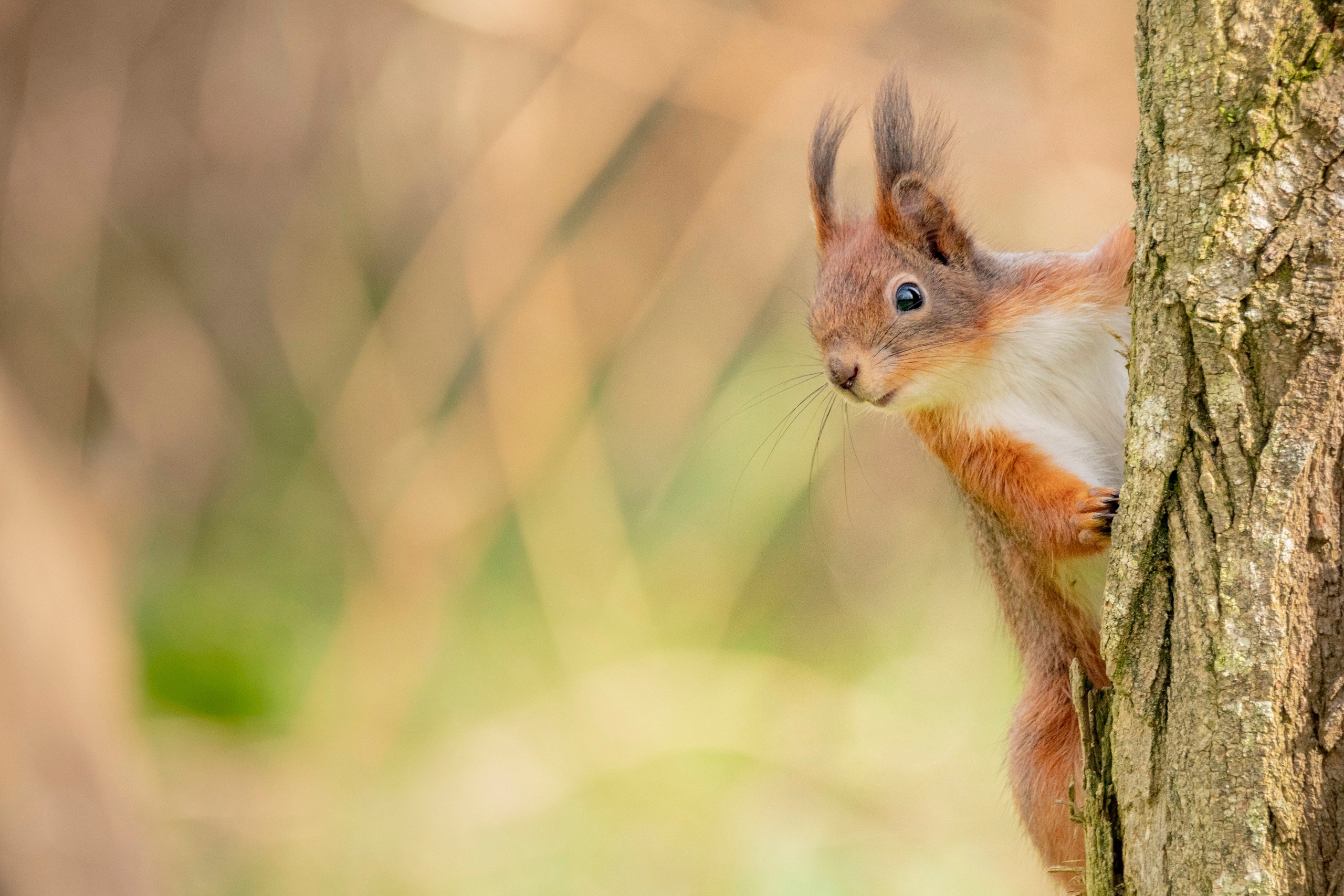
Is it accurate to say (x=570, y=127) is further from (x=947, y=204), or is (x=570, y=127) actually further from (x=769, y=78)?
(x=947, y=204)

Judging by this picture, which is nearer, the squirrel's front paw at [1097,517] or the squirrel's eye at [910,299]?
the squirrel's front paw at [1097,517]

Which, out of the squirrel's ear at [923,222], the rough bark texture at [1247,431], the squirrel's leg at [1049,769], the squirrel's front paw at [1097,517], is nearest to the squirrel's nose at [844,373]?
the squirrel's ear at [923,222]

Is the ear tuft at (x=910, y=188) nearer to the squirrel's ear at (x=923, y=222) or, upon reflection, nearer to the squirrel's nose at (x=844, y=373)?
the squirrel's ear at (x=923, y=222)

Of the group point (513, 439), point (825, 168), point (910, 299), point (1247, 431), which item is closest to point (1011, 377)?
point (910, 299)

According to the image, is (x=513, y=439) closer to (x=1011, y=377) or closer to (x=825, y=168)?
(x=825, y=168)

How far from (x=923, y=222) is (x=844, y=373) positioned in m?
0.36

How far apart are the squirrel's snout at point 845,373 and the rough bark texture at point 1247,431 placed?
80 cm

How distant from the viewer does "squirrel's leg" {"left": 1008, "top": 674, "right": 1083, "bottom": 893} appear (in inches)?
71.7

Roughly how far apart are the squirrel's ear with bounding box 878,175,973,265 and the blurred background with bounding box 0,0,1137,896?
6.71 ft

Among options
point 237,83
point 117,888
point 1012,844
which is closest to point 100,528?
point 117,888

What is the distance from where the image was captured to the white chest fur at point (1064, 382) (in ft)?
6.23

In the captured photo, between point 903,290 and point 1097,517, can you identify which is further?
point 903,290

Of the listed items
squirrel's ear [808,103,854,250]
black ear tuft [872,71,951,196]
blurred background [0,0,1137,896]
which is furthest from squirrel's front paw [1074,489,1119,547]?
blurred background [0,0,1137,896]

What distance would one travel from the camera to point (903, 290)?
201cm
